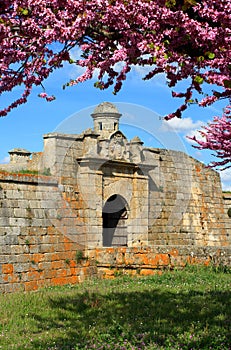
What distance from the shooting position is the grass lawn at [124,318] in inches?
288

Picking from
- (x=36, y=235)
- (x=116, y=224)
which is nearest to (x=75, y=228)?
(x=36, y=235)

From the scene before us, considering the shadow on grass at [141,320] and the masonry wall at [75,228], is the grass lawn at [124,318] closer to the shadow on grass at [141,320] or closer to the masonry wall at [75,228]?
the shadow on grass at [141,320]

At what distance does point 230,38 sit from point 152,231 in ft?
53.2

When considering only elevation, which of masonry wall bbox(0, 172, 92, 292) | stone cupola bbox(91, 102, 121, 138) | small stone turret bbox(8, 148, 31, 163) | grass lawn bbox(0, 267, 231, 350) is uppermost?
stone cupola bbox(91, 102, 121, 138)

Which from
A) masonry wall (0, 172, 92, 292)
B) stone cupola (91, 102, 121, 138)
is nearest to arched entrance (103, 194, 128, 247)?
stone cupola (91, 102, 121, 138)

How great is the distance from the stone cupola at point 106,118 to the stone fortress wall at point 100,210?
35mm

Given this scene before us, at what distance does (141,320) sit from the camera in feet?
28.7

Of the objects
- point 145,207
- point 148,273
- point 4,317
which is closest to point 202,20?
point 4,317

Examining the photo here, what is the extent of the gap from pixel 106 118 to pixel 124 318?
1198 cm

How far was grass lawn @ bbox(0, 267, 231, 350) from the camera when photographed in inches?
288

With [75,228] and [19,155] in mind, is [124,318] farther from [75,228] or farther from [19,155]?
[19,155]

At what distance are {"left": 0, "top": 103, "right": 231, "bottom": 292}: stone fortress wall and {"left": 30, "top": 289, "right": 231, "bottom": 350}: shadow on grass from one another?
14.5 ft

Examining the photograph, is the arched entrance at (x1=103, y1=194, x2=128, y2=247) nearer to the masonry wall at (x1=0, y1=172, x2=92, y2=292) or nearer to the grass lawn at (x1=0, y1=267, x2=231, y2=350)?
the masonry wall at (x1=0, y1=172, x2=92, y2=292)

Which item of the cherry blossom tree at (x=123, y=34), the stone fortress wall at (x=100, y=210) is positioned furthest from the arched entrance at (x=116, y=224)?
the cherry blossom tree at (x=123, y=34)
